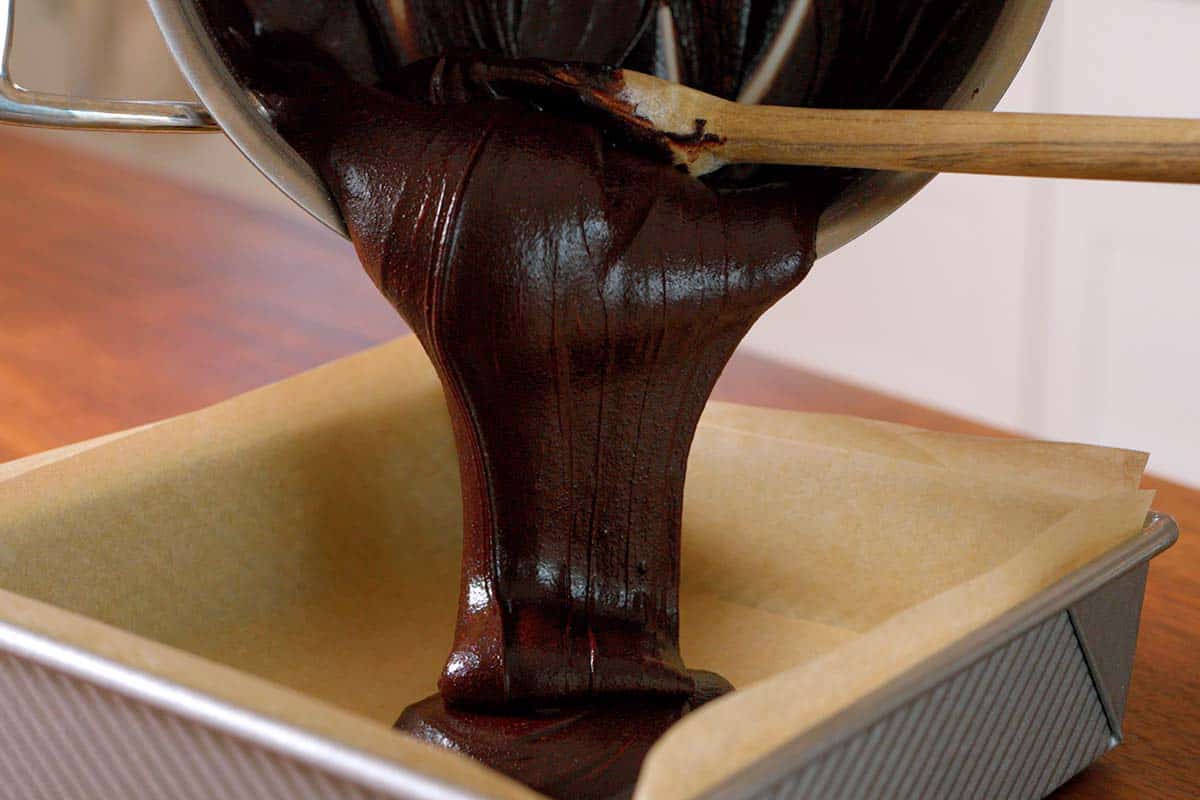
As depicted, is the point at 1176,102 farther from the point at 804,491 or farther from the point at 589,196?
the point at 589,196

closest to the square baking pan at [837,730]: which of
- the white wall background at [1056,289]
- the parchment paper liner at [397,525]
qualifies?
the parchment paper liner at [397,525]

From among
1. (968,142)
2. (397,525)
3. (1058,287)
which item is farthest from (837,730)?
(1058,287)

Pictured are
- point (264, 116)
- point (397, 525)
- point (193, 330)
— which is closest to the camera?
point (264, 116)

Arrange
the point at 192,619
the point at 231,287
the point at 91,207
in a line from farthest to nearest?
1. the point at 91,207
2. the point at 231,287
3. the point at 192,619

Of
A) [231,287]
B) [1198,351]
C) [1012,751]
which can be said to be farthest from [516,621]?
[1198,351]

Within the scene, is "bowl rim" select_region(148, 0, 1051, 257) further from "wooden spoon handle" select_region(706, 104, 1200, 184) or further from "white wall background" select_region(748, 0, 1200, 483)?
"white wall background" select_region(748, 0, 1200, 483)

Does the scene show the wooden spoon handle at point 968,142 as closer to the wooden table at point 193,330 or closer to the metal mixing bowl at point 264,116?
the metal mixing bowl at point 264,116

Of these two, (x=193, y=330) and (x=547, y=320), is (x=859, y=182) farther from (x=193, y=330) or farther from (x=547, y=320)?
(x=193, y=330)
